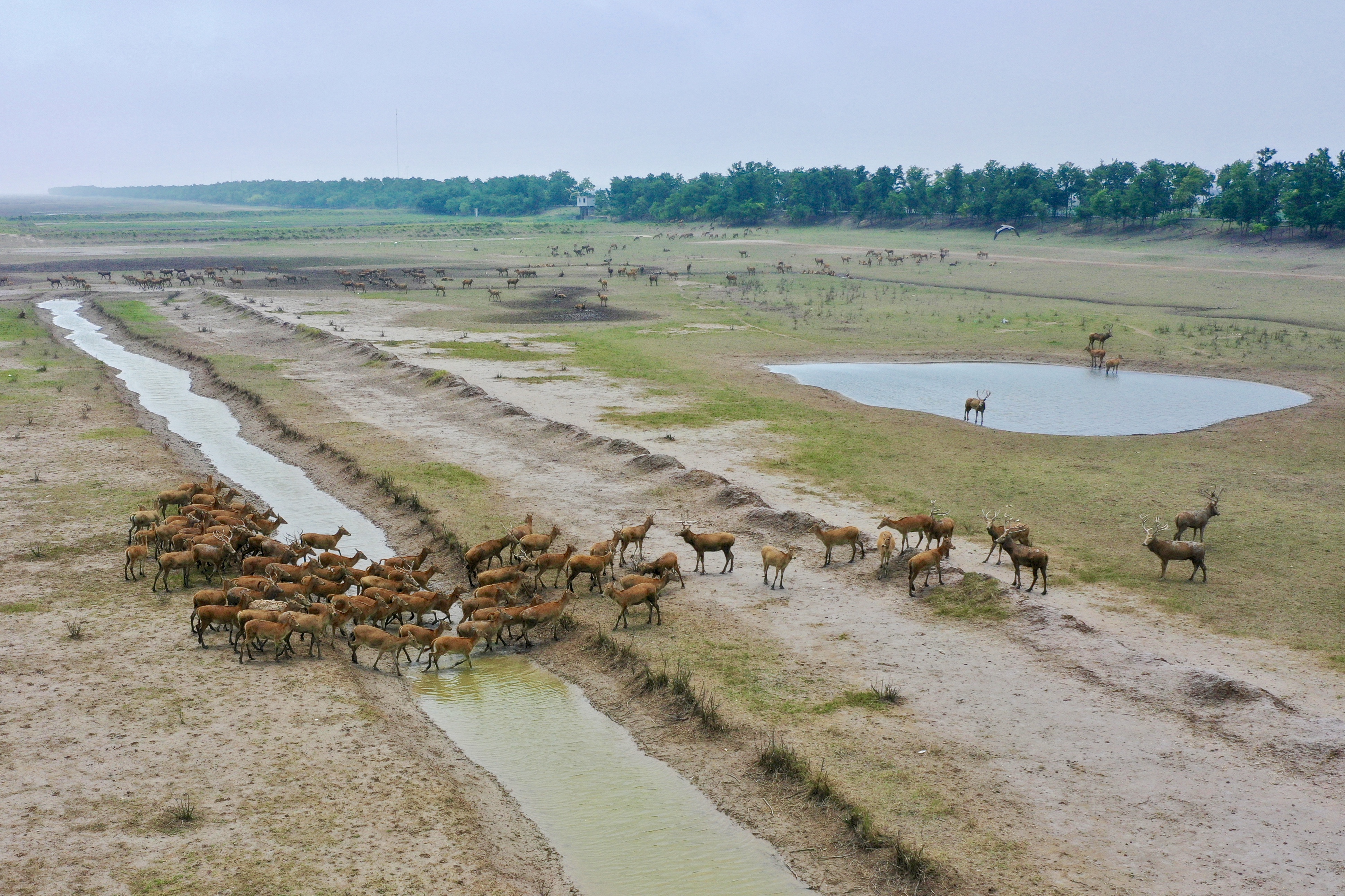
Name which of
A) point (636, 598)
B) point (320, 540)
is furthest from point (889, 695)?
point (320, 540)

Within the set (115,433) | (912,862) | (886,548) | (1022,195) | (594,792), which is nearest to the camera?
(912,862)

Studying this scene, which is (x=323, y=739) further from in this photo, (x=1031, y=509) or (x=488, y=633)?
(x=1031, y=509)

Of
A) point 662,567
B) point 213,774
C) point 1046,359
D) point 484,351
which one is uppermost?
point 484,351

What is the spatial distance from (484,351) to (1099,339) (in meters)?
26.2

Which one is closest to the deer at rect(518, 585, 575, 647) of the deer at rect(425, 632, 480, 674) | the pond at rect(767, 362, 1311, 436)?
the deer at rect(425, 632, 480, 674)

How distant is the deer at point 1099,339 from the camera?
1689 inches

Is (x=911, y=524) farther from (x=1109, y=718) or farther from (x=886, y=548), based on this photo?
(x=1109, y=718)

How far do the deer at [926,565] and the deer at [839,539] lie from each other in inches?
45.8

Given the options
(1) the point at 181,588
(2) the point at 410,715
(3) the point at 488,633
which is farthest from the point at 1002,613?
(1) the point at 181,588

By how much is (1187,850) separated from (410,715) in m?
9.32

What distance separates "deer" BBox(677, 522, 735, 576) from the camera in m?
18.5

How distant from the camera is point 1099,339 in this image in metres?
43.9

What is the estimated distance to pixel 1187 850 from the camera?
33.6 feet

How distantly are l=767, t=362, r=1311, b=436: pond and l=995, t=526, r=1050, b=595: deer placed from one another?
41.2 feet
